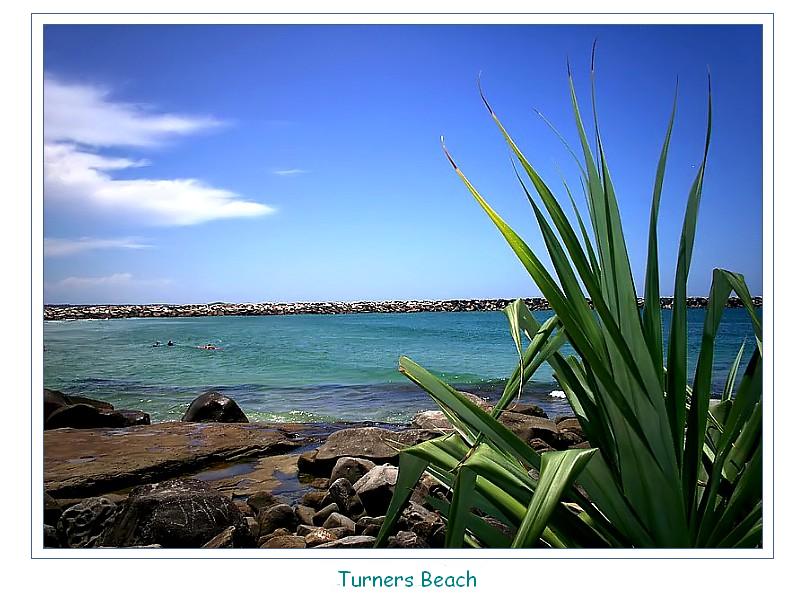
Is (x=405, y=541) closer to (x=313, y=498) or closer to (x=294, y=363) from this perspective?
(x=313, y=498)

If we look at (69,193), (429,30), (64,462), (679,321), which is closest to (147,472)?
(64,462)

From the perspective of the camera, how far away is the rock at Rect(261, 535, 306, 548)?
188 cm

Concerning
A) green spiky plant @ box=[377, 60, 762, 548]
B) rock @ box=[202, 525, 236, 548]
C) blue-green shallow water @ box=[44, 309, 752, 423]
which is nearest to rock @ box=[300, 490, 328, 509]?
rock @ box=[202, 525, 236, 548]

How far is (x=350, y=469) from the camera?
2.86m

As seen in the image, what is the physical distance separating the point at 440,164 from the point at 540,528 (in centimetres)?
158

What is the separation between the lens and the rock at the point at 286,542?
6.16 ft

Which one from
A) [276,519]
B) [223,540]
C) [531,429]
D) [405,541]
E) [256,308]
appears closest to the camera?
[405,541]

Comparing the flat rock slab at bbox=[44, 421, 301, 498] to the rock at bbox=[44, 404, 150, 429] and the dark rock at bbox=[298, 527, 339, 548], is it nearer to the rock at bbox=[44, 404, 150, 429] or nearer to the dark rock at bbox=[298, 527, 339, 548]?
the rock at bbox=[44, 404, 150, 429]

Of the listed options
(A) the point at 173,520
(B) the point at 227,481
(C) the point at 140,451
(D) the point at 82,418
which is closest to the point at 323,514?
(A) the point at 173,520

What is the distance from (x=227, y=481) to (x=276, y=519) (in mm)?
900

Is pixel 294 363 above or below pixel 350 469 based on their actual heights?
below

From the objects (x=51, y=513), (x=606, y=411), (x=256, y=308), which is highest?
(x=256, y=308)

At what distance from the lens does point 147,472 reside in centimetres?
314
